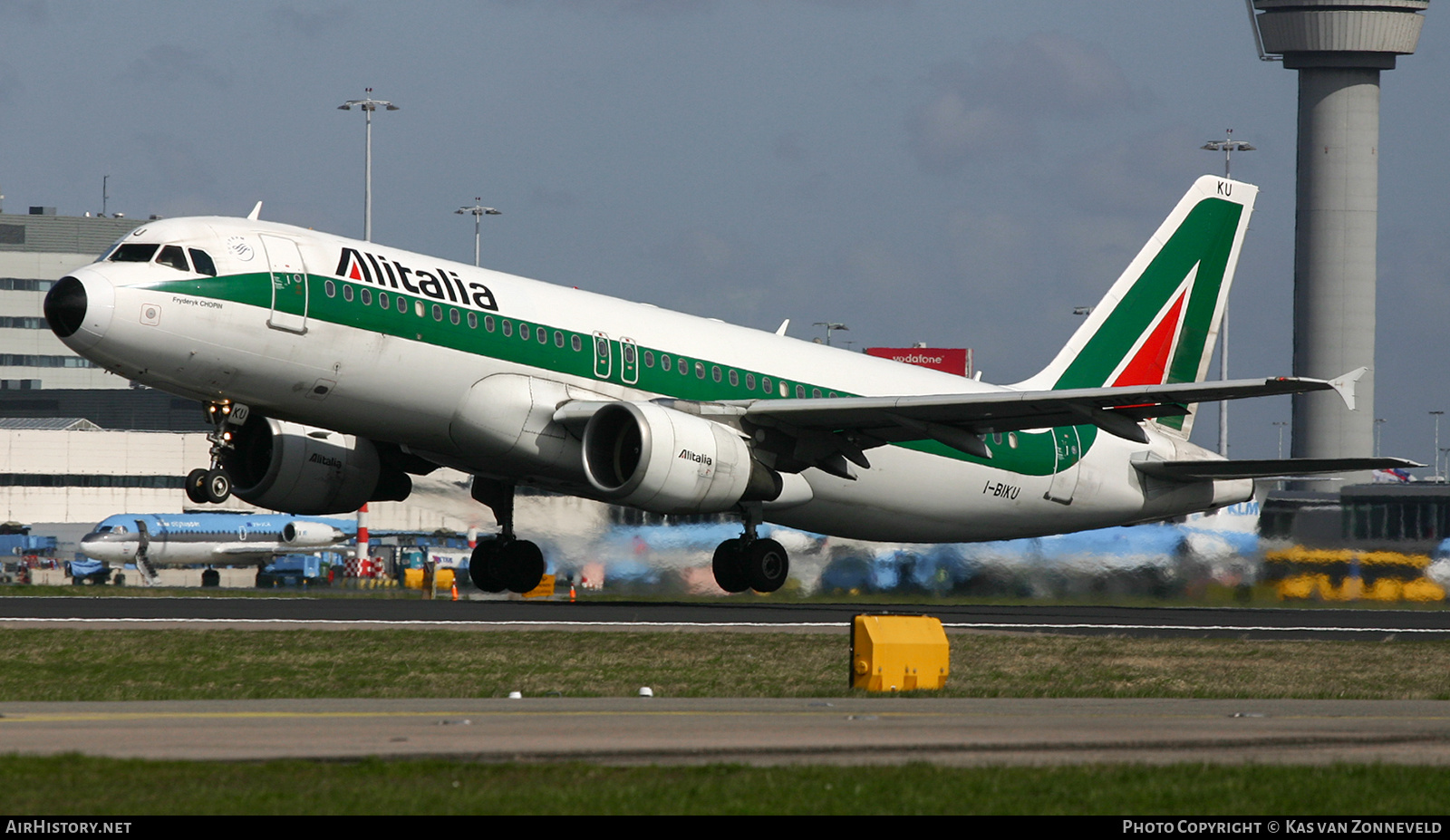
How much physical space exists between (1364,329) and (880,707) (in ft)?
364

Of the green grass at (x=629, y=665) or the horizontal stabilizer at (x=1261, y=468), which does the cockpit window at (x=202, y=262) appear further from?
the horizontal stabilizer at (x=1261, y=468)

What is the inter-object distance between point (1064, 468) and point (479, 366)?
14726mm

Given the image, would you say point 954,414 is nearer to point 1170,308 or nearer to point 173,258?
point 1170,308

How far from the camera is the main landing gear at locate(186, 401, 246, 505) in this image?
29344 millimetres

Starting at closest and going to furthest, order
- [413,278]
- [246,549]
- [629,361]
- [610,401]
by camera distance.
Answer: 1. [413,278]
2. [610,401]
3. [629,361]
4. [246,549]

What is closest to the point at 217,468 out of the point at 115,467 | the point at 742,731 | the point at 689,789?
the point at 742,731

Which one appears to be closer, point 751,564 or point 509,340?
point 509,340

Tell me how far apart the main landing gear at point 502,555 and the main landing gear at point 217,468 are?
7103 millimetres

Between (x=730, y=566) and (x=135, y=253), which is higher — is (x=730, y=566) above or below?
below

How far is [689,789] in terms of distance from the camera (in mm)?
11297

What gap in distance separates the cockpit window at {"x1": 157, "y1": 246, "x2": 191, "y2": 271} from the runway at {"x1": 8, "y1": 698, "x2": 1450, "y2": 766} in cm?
1215

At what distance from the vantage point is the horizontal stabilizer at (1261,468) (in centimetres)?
3512

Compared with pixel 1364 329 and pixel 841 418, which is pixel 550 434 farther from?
pixel 1364 329

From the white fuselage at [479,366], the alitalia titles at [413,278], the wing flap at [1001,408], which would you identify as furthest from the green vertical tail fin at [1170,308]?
the alitalia titles at [413,278]
